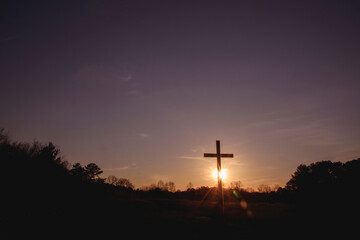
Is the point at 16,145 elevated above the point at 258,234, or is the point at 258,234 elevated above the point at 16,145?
the point at 16,145

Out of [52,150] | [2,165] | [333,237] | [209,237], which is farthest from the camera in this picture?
[52,150]

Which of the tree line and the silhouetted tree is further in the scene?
the silhouetted tree

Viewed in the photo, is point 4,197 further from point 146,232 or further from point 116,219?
point 146,232

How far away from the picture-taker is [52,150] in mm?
41594

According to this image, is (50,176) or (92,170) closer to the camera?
(50,176)

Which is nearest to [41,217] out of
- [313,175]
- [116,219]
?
[116,219]

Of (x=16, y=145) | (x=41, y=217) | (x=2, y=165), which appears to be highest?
(x=16, y=145)

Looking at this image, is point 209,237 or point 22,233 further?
point 209,237

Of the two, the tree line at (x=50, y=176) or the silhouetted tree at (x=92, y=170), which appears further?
the silhouetted tree at (x=92, y=170)

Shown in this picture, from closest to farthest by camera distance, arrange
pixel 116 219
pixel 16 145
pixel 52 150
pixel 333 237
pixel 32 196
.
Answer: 1. pixel 333 237
2. pixel 116 219
3. pixel 32 196
4. pixel 16 145
5. pixel 52 150

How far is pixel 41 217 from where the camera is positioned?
10.6 m

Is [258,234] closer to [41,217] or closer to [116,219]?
[116,219]

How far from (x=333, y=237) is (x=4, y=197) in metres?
19.3

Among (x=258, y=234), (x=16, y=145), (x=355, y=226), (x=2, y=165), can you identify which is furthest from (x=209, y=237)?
(x=16, y=145)
